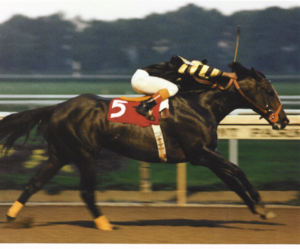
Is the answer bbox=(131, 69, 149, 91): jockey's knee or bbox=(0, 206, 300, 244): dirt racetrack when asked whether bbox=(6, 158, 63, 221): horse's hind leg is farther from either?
bbox=(131, 69, 149, 91): jockey's knee

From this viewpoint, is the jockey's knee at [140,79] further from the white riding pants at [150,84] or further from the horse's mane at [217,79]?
the horse's mane at [217,79]

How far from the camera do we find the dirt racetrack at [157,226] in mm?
3418

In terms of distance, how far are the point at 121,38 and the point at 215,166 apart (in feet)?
40.8

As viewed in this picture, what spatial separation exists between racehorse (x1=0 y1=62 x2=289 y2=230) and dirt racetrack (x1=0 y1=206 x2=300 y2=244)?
19cm

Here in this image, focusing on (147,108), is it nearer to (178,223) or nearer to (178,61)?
(178,61)

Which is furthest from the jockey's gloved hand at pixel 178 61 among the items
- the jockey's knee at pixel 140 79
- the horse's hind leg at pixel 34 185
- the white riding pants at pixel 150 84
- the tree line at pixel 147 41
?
the tree line at pixel 147 41

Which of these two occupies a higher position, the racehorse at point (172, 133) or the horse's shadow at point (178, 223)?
the racehorse at point (172, 133)

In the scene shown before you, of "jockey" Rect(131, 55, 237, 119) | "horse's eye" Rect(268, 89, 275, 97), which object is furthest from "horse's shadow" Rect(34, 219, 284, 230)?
"horse's eye" Rect(268, 89, 275, 97)

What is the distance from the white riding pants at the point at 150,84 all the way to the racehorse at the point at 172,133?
0.12m

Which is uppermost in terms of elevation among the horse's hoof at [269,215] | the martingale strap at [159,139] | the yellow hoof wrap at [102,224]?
the martingale strap at [159,139]

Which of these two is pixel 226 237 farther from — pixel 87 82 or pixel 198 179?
pixel 87 82

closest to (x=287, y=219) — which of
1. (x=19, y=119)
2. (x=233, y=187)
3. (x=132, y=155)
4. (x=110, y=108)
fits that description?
(x=233, y=187)

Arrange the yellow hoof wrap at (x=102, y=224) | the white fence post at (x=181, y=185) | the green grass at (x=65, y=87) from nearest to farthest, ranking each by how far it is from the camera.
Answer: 1. the yellow hoof wrap at (x=102, y=224)
2. the white fence post at (x=181, y=185)
3. the green grass at (x=65, y=87)

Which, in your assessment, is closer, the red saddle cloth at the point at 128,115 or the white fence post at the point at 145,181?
the red saddle cloth at the point at 128,115
